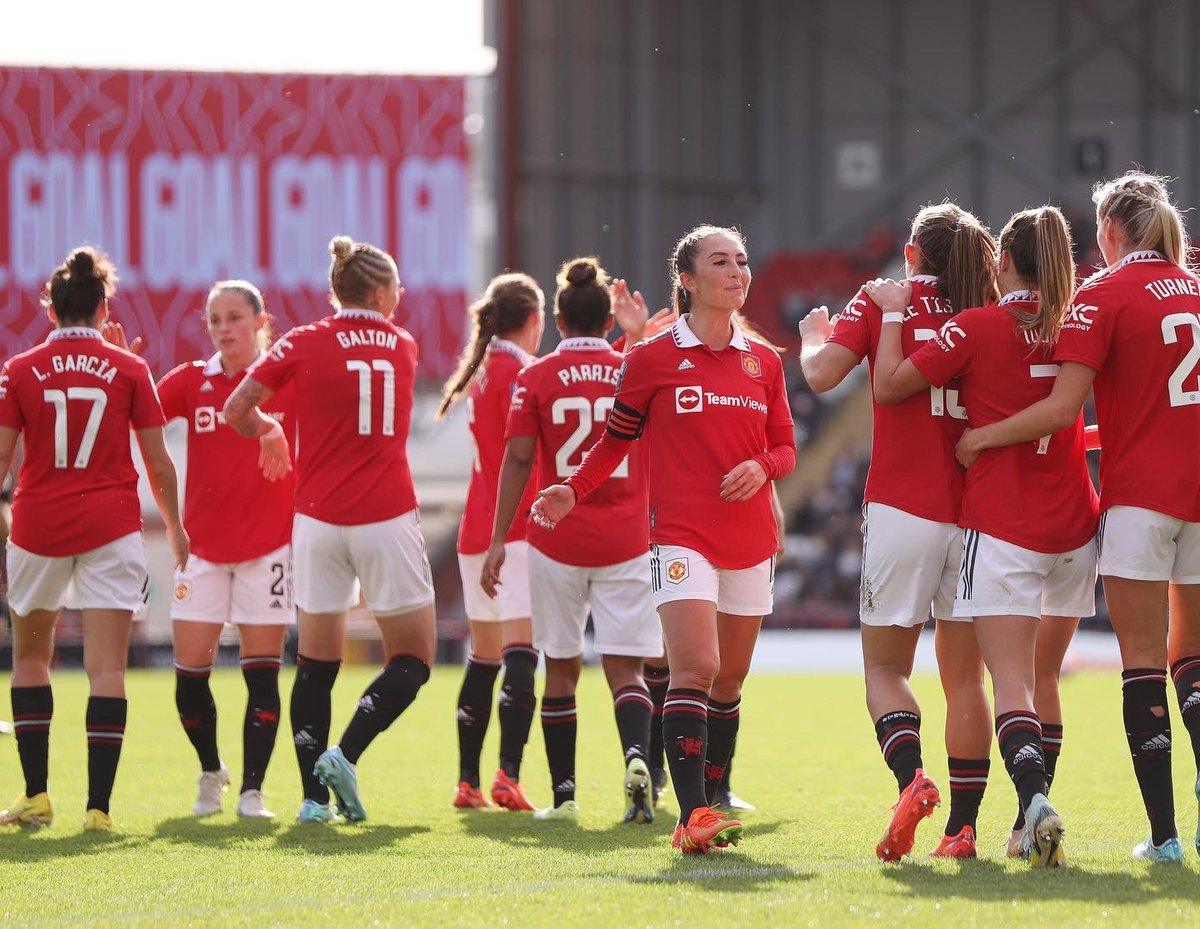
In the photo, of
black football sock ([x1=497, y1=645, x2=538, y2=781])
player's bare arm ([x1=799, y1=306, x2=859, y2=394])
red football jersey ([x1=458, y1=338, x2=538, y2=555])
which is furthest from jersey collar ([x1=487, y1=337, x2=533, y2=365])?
player's bare arm ([x1=799, y1=306, x2=859, y2=394])

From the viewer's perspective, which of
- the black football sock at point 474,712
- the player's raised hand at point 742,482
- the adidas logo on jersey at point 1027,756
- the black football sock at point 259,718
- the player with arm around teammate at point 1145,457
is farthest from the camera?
the black football sock at point 474,712

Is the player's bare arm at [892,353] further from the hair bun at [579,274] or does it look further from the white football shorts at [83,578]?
the white football shorts at [83,578]

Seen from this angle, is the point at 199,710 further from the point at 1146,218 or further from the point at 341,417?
the point at 1146,218

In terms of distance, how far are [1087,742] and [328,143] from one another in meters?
17.7

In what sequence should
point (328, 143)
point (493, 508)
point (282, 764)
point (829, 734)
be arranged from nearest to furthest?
point (493, 508), point (282, 764), point (829, 734), point (328, 143)

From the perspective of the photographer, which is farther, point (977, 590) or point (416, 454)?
point (416, 454)

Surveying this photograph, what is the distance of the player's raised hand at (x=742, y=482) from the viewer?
5.66 meters

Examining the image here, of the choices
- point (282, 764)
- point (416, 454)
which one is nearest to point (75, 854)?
point (282, 764)

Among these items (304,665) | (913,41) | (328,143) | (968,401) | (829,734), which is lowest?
(829,734)

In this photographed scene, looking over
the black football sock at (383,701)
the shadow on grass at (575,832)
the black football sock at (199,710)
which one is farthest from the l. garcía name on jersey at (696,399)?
the black football sock at (199,710)

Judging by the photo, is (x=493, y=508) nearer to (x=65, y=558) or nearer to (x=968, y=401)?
(x=65, y=558)

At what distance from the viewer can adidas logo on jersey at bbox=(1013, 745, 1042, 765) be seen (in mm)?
5082

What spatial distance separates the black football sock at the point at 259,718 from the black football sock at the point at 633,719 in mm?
1407

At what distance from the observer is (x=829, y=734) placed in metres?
10.9
